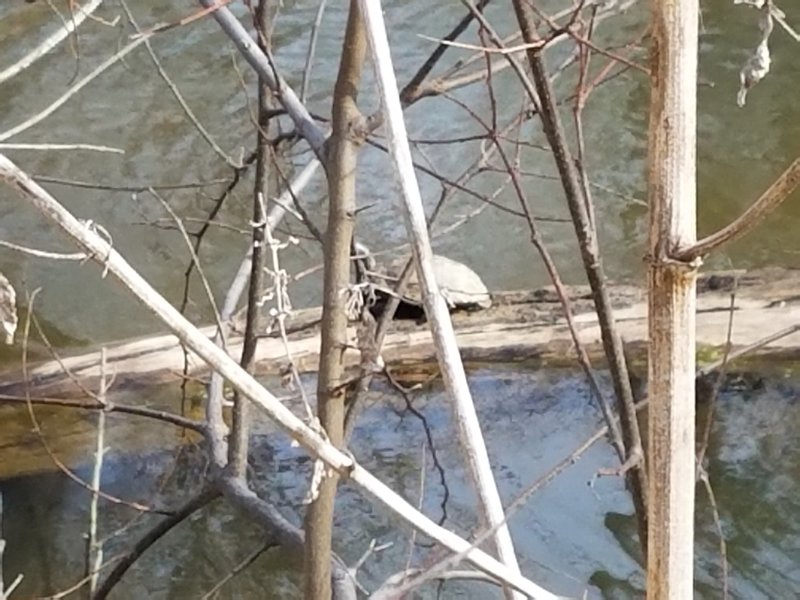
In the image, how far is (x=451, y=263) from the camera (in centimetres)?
384

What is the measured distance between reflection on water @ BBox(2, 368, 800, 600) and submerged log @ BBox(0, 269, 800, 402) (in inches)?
4.4

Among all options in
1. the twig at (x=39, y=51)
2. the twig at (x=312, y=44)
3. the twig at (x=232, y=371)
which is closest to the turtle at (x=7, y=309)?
the twig at (x=232, y=371)

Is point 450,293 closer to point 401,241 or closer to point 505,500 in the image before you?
point 505,500

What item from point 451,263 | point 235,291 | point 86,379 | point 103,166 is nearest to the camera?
point 235,291

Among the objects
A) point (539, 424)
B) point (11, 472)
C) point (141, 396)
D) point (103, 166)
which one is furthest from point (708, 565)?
point (103, 166)

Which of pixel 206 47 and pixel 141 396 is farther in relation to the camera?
pixel 206 47

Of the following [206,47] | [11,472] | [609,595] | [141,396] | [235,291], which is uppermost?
[206,47]

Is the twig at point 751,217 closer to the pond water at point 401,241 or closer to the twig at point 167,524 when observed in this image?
the pond water at point 401,241

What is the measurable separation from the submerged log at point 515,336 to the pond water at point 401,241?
4.8 inches

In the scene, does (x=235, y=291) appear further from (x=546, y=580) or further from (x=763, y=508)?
(x=763, y=508)

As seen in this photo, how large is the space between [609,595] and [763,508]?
1.78ft

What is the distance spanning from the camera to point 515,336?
318 centimetres

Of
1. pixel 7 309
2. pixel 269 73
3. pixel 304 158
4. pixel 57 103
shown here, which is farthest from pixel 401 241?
pixel 7 309

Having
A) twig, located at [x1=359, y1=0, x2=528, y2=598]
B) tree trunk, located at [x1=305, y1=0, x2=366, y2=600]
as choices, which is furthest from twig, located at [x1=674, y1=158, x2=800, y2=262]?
tree trunk, located at [x1=305, y1=0, x2=366, y2=600]
